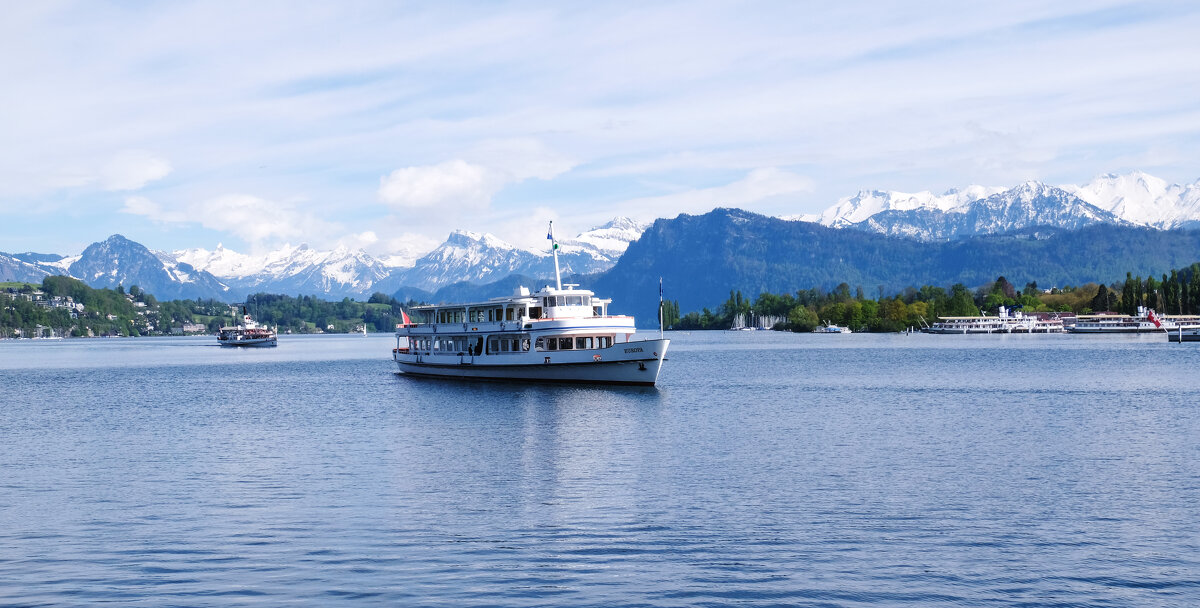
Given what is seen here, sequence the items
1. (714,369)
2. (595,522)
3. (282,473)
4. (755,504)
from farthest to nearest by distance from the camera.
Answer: (714,369)
(282,473)
(755,504)
(595,522)

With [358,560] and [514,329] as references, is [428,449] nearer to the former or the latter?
[358,560]

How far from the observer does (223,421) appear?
71.5 metres

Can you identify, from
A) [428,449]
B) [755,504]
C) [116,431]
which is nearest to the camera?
[755,504]

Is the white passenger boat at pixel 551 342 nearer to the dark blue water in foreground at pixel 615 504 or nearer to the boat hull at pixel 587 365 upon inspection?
the boat hull at pixel 587 365

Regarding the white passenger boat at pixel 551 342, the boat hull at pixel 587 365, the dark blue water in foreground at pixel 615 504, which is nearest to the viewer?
the dark blue water in foreground at pixel 615 504

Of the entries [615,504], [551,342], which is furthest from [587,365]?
[615,504]

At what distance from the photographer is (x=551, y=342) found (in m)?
93.8

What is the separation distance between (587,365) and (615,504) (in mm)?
53368

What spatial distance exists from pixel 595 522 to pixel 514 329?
206 feet

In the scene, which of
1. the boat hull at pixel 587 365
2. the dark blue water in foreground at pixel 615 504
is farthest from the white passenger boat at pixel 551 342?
the dark blue water in foreground at pixel 615 504

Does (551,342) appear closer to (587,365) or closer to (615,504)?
(587,365)

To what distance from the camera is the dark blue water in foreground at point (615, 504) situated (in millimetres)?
26953

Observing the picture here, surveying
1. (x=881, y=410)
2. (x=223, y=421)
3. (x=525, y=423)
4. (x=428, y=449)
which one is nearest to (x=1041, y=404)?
(x=881, y=410)

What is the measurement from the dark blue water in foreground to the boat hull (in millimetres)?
10737
